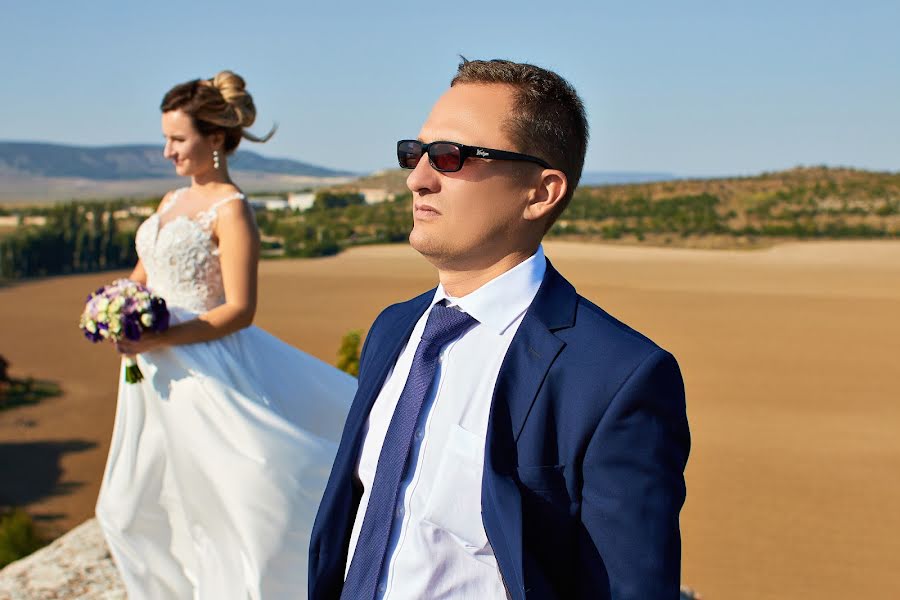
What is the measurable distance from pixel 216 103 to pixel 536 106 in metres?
2.98

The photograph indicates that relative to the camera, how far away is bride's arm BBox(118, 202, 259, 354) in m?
4.54

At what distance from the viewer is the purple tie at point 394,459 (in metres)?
1.97

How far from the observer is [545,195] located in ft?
6.63

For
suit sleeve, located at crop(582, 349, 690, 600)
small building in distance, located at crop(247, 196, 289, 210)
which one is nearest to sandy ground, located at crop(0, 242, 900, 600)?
suit sleeve, located at crop(582, 349, 690, 600)

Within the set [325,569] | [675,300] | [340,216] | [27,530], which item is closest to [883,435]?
[27,530]

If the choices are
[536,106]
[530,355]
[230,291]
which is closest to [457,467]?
[530,355]

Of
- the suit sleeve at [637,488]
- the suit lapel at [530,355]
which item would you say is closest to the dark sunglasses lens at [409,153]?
the suit lapel at [530,355]

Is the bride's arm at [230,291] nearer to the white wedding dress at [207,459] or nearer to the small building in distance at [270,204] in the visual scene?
the white wedding dress at [207,459]

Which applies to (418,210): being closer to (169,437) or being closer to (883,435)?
(169,437)

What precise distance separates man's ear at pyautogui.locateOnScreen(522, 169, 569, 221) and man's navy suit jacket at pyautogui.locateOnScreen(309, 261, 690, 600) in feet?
0.69

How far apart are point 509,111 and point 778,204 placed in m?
64.7

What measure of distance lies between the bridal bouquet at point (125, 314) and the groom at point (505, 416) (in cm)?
246

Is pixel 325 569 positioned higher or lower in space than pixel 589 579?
lower

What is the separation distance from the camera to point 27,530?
6871 mm
